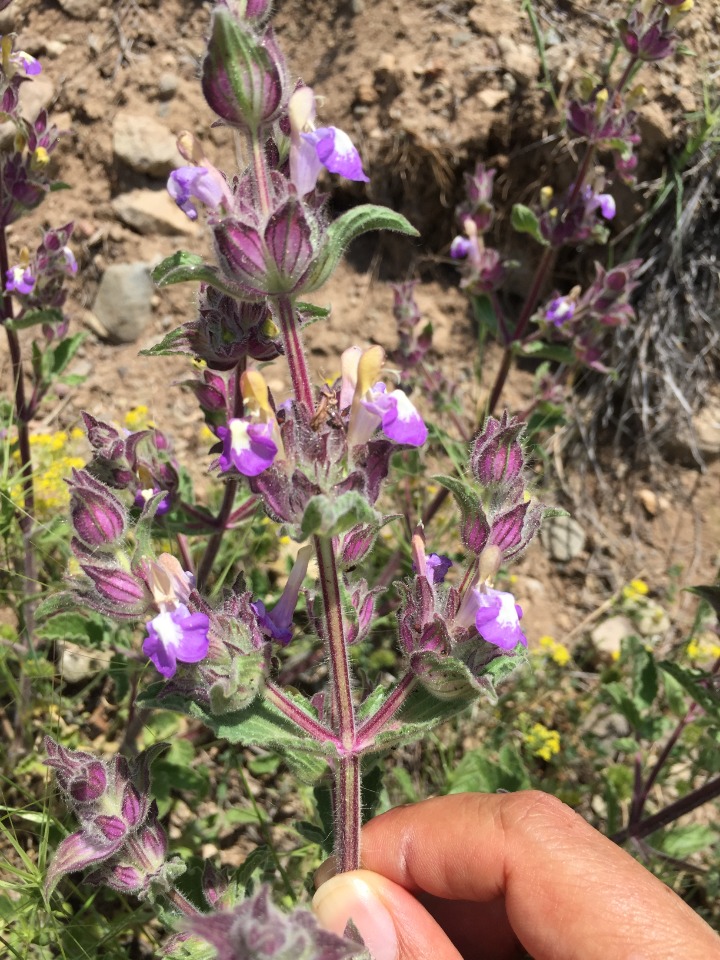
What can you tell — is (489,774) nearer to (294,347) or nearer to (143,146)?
(294,347)

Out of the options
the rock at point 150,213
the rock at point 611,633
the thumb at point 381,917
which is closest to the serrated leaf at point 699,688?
the thumb at point 381,917

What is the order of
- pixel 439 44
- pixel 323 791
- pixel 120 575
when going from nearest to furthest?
pixel 120 575 → pixel 323 791 → pixel 439 44

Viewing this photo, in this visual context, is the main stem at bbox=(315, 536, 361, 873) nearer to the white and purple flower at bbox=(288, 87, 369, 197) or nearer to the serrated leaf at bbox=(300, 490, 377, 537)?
the serrated leaf at bbox=(300, 490, 377, 537)

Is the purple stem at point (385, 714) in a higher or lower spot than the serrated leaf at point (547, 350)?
lower

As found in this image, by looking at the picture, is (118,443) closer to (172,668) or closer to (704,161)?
(172,668)

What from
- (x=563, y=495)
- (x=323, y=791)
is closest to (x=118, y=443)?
(x=323, y=791)

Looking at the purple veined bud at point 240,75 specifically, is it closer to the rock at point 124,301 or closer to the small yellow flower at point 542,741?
the small yellow flower at point 542,741
